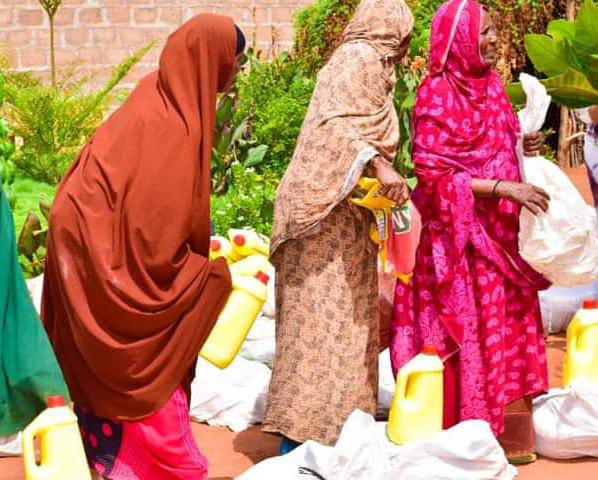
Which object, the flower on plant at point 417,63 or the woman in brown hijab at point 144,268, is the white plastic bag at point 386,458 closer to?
the woman in brown hijab at point 144,268

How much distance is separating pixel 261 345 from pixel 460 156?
6.51ft

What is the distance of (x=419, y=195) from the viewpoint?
18.7 ft

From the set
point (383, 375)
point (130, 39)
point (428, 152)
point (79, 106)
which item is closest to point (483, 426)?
point (428, 152)

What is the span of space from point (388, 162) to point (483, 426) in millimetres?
1095

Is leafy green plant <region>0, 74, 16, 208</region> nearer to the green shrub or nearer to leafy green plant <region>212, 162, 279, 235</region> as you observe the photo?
leafy green plant <region>212, 162, 279, 235</region>

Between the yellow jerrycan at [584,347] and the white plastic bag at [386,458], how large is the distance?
2.61 feet

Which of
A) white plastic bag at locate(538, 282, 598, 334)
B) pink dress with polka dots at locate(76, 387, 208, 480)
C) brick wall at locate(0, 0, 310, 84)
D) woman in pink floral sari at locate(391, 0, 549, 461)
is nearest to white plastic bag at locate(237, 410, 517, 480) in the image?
woman in pink floral sari at locate(391, 0, 549, 461)

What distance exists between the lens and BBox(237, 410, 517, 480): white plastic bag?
202 inches

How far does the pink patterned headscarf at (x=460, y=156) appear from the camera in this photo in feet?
18.2

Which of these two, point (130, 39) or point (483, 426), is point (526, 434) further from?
point (130, 39)

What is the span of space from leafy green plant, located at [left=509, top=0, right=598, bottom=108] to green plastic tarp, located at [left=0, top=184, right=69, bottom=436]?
14.5 ft

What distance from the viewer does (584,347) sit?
19.9 feet

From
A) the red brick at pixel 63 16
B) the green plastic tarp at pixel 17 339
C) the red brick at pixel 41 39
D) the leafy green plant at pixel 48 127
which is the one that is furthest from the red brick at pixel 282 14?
the green plastic tarp at pixel 17 339

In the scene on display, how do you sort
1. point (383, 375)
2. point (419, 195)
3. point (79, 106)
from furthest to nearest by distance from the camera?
point (79, 106), point (383, 375), point (419, 195)
